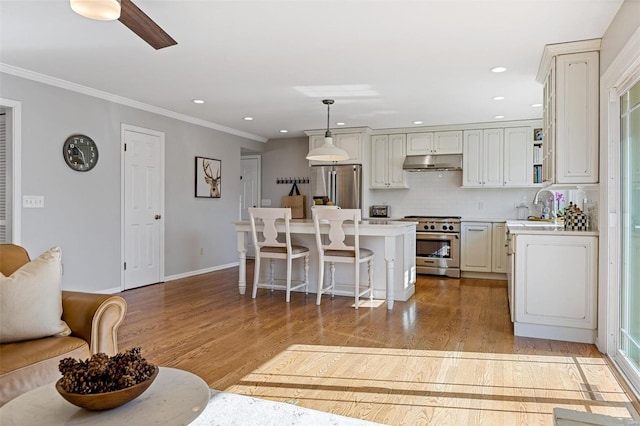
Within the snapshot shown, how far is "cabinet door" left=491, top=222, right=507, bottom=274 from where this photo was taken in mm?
6180

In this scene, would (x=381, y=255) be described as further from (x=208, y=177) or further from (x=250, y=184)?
(x=250, y=184)

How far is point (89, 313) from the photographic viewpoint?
2100 mm

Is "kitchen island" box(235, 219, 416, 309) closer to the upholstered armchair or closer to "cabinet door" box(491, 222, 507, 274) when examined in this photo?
"cabinet door" box(491, 222, 507, 274)

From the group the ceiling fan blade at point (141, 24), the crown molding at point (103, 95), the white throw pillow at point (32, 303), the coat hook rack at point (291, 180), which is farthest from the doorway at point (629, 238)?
the coat hook rack at point (291, 180)

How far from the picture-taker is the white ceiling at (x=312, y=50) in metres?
2.78

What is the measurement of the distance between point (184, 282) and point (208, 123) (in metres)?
2.53

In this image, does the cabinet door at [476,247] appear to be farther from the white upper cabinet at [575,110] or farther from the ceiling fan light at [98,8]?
the ceiling fan light at [98,8]

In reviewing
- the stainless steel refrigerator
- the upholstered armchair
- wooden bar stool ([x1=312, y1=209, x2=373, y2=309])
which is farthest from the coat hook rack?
the upholstered armchair

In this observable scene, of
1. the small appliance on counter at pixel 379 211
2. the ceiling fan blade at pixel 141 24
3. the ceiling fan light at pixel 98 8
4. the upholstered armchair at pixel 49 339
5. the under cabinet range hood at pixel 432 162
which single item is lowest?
the upholstered armchair at pixel 49 339

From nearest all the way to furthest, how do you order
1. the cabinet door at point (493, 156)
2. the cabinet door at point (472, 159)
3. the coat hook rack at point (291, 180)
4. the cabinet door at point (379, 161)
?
1. the cabinet door at point (493, 156)
2. the cabinet door at point (472, 159)
3. the cabinet door at point (379, 161)
4. the coat hook rack at point (291, 180)

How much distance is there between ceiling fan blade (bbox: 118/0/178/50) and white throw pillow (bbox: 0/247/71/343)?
1335 mm

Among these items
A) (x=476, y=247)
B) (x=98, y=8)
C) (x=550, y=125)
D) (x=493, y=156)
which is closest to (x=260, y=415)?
(x=98, y=8)

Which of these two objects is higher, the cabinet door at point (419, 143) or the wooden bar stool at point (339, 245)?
the cabinet door at point (419, 143)

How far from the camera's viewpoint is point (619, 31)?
2.74 meters
